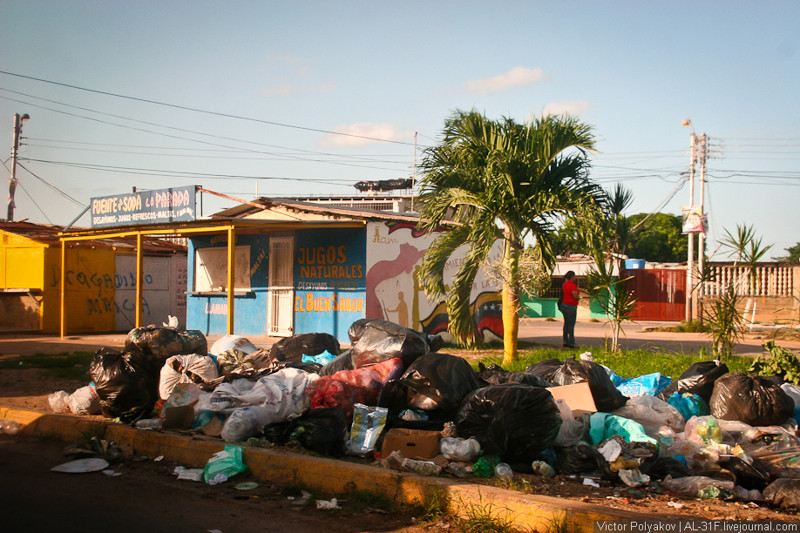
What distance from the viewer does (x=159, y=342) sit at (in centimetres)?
697

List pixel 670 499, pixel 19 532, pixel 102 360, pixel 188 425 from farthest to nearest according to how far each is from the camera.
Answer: pixel 102 360, pixel 188 425, pixel 670 499, pixel 19 532

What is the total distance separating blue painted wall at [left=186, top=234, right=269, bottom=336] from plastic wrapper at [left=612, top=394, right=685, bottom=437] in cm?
1033

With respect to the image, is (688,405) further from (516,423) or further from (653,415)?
(516,423)

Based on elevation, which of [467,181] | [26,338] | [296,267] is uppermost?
[467,181]

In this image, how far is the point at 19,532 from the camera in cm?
382

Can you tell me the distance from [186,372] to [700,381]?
5.19 m

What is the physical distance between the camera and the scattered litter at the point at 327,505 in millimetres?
4312

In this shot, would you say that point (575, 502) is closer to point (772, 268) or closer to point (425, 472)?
point (425, 472)

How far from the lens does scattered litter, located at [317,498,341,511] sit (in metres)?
4.31

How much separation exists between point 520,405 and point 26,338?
1457cm

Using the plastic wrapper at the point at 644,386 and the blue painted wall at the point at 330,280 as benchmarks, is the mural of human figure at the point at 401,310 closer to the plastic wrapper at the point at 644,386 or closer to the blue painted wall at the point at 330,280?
the blue painted wall at the point at 330,280

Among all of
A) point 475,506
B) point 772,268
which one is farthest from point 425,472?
point 772,268

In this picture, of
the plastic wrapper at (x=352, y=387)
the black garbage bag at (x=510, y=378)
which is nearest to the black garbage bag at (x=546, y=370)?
the black garbage bag at (x=510, y=378)

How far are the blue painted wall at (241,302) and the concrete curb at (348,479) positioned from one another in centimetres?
816
